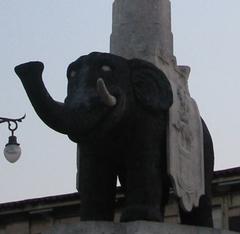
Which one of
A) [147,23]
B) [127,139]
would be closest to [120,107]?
[127,139]

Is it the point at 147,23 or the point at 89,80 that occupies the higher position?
the point at 147,23

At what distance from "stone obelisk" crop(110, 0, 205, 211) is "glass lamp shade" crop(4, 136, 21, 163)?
28.8ft

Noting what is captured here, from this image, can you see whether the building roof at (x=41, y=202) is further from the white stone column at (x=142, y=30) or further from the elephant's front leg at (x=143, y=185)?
the elephant's front leg at (x=143, y=185)

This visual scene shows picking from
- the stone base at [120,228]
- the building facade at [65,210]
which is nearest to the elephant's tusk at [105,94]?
the stone base at [120,228]

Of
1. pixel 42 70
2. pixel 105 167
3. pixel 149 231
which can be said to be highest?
pixel 42 70

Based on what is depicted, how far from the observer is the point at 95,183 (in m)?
12.4

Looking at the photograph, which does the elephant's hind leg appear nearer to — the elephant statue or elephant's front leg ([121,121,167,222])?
the elephant statue

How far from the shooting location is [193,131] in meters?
12.7

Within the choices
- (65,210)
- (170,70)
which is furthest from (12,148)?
(65,210)

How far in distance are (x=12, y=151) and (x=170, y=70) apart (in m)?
9.13

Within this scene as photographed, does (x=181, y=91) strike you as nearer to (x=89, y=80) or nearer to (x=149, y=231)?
(x=89, y=80)

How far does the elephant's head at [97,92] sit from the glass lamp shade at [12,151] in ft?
29.7

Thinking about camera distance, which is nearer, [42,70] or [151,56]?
[42,70]

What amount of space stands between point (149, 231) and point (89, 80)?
183 cm
